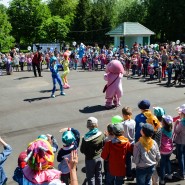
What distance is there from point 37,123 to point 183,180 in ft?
18.5

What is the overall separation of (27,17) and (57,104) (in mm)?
42696

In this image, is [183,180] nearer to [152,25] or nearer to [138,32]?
[138,32]

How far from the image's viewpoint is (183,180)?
21.9ft

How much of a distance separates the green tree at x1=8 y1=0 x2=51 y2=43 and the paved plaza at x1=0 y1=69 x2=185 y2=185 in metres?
34.8

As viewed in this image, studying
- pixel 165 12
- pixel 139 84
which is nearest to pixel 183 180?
pixel 139 84

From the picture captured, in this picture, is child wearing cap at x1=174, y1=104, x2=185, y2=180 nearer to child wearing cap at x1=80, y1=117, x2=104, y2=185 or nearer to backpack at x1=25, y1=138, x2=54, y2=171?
child wearing cap at x1=80, y1=117, x2=104, y2=185

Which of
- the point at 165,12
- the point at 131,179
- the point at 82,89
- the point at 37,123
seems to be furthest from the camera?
the point at 165,12

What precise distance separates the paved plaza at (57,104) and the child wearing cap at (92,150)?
77 centimetres

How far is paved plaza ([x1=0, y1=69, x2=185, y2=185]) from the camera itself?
9773 millimetres

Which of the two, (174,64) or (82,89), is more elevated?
(174,64)

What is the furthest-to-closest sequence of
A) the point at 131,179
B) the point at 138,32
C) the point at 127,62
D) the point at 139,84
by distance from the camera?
the point at 138,32
the point at 127,62
the point at 139,84
the point at 131,179

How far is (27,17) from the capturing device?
52.4m

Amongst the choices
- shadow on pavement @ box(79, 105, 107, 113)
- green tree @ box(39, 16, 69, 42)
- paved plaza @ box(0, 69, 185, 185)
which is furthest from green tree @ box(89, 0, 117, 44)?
shadow on pavement @ box(79, 105, 107, 113)

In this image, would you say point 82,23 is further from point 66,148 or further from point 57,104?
point 66,148
